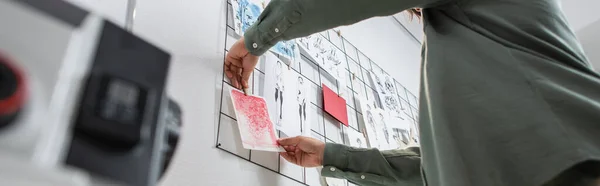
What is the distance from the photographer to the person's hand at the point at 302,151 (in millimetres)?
846

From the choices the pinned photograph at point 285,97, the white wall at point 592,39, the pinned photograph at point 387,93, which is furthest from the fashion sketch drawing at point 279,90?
the white wall at point 592,39

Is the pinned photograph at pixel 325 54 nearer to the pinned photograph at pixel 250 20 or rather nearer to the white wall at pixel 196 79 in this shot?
the pinned photograph at pixel 250 20

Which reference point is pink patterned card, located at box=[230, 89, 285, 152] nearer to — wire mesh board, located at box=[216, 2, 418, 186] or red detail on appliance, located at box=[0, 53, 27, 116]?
wire mesh board, located at box=[216, 2, 418, 186]

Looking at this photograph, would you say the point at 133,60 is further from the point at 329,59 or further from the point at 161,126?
the point at 329,59

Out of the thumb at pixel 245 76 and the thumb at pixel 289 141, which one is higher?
the thumb at pixel 245 76

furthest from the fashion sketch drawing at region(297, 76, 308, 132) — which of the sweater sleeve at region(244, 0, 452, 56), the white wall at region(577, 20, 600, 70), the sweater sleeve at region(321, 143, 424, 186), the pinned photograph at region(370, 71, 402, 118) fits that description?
the white wall at region(577, 20, 600, 70)

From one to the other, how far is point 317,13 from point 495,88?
0.95 ft

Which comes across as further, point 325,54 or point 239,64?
point 325,54

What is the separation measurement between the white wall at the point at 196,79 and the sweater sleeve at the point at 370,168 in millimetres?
100

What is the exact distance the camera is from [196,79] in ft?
2.47

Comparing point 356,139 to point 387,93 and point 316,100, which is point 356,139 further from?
point 387,93

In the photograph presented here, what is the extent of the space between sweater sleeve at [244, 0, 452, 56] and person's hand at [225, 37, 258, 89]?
0.07m

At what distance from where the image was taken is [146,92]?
268 mm

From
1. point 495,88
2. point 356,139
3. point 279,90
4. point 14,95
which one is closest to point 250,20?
point 279,90
